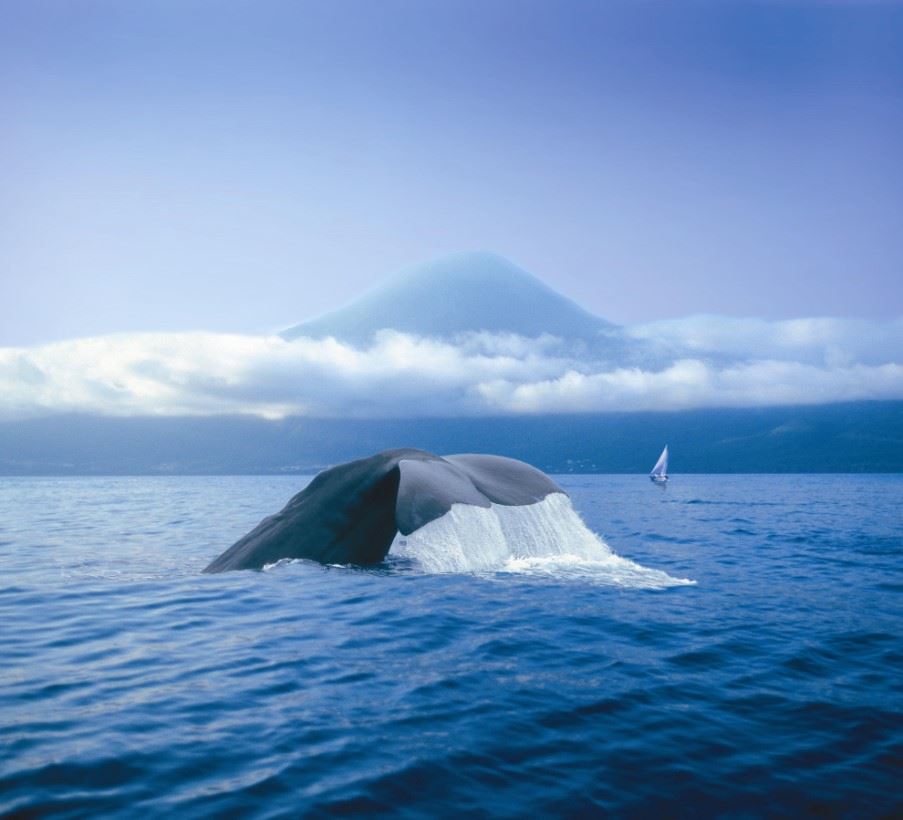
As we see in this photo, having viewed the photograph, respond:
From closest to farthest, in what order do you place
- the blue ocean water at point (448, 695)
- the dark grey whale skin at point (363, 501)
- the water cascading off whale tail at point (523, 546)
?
the blue ocean water at point (448, 695)
the water cascading off whale tail at point (523, 546)
the dark grey whale skin at point (363, 501)

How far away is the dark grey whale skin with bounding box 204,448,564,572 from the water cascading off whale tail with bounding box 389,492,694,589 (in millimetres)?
389

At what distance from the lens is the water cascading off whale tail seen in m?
9.96

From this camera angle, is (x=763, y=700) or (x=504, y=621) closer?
(x=763, y=700)

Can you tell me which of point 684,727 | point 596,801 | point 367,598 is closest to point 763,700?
point 684,727

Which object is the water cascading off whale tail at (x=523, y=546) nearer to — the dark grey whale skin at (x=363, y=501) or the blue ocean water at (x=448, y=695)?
the blue ocean water at (x=448, y=695)

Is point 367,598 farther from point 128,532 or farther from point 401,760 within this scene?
point 128,532

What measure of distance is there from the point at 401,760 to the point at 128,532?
22.5m

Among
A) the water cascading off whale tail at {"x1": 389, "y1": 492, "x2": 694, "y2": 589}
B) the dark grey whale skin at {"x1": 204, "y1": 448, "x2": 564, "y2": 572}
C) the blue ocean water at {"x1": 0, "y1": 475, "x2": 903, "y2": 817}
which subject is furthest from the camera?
the dark grey whale skin at {"x1": 204, "y1": 448, "x2": 564, "y2": 572}

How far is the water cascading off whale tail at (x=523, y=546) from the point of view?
9.96 metres

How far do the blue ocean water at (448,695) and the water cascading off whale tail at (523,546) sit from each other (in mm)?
254

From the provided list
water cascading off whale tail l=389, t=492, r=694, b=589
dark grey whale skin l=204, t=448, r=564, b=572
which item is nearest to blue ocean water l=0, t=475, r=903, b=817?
water cascading off whale tail l=389, t=492, r=694, b=589

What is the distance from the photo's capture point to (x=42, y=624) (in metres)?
8.98

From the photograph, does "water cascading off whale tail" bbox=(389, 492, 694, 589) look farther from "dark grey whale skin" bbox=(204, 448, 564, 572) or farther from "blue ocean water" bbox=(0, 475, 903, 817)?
"dark grey whale skin" bbox=(204, 448, 564, 572)

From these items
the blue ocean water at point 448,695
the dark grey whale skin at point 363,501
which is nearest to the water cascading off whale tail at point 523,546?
the blue ocean water at point 448,695
